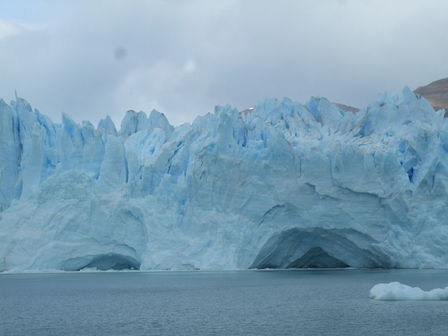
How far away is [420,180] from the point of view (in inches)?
1020

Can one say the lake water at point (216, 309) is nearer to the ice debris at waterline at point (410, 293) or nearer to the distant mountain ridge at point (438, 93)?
the ice debris at waterline at point (410, 293)

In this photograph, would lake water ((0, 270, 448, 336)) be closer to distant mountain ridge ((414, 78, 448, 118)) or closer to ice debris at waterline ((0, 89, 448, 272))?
ice debris at waterline ((0, 89, 448, 272))

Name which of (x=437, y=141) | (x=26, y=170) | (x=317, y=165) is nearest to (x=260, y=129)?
(x=317, y=165)

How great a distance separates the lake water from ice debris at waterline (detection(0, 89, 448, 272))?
349 centimetres

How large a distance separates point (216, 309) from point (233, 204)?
428 inches

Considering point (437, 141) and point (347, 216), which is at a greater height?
point (437, 141)

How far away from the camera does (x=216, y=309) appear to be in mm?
15070

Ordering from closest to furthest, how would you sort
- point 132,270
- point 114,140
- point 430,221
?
point 430,221 < point 114,140 < point 132,270

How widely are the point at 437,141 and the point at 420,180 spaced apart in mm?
1662

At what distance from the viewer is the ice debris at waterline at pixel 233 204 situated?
25.5m

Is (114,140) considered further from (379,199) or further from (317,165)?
(379,199)

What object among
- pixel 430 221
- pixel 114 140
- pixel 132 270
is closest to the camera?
pixel 430 221

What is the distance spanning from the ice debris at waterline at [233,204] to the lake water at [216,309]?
349 cm

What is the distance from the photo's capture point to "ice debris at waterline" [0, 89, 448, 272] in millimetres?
25547
